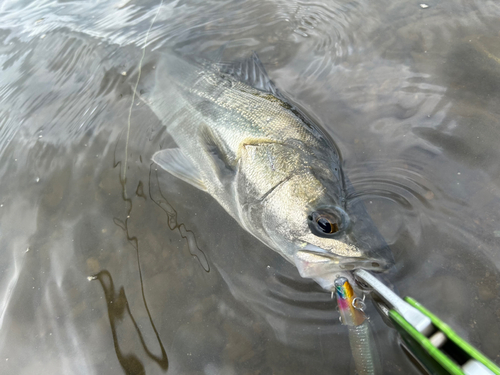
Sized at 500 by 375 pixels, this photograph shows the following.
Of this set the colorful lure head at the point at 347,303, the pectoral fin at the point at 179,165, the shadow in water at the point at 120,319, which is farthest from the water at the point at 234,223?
the colorful lure head at the point at 347,303

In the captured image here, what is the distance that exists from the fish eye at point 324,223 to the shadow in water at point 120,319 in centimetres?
125

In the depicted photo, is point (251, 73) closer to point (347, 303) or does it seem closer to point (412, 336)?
point (347, 303)

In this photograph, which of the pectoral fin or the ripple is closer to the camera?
the ripple

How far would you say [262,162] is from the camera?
7.24 ft

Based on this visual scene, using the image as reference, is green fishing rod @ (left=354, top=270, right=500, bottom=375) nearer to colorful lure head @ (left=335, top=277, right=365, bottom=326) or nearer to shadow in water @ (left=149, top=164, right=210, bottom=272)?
colorful lure head @ (left=335, top=277, right=365, bottom=326)

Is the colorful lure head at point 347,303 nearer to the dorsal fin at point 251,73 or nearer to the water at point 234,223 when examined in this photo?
the water at point 234,223

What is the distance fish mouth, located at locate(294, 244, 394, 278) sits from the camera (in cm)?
160

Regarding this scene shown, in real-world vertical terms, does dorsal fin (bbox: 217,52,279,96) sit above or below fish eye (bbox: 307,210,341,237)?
above

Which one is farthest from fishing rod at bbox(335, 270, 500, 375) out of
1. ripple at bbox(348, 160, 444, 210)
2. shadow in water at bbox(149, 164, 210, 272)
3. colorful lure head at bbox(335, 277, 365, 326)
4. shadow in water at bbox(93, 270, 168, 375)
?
shadow in water at bbox(93, 270, 168, 375)

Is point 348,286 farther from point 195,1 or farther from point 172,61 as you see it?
point 195,1

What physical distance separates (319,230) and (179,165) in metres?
1.38

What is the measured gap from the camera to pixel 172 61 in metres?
3.30

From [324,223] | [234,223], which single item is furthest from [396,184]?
[234,223]

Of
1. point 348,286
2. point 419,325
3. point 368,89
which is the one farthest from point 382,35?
point 419,325
